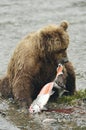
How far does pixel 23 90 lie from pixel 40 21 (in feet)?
25.7

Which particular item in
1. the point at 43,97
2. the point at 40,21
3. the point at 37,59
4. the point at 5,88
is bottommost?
the point at 40,21

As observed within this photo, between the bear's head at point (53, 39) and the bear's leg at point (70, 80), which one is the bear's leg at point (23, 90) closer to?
the bear's head at point (53, 39)

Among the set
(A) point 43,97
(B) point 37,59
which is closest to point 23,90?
(A) point 43,97

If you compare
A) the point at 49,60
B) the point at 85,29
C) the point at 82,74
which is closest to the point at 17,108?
the point at 49,60

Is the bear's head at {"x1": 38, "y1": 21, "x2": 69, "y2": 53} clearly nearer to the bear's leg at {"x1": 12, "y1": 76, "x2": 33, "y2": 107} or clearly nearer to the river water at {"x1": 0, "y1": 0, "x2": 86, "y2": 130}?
the bear's leg at {"x1": 12, "y1": 76, "x2": 33, "y2": 107}

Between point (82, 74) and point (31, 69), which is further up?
point (31, 69)

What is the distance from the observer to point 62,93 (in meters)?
11.1

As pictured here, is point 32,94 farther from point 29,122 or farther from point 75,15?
point 75,15

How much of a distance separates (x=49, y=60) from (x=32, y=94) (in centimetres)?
68

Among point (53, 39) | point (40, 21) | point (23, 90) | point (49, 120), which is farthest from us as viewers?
point (40, 21)

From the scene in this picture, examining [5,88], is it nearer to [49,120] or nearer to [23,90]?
[23,90]

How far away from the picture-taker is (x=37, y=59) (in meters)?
10.5

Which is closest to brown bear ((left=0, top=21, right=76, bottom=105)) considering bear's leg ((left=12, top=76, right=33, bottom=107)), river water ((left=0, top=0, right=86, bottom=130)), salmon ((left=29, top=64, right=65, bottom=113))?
bear's leg ((left=12, top=76, right=33, bottom=107))

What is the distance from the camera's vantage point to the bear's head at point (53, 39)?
1023cm
